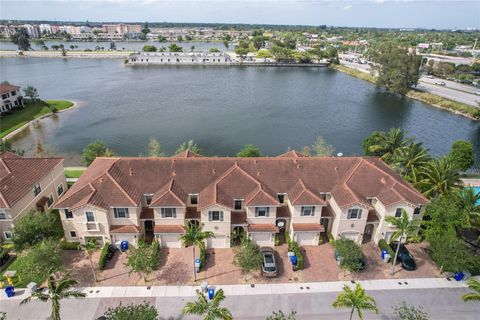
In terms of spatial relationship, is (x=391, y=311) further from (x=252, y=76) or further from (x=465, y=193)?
(x=252, y=76)

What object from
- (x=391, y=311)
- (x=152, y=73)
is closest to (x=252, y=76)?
(x=152, y=73)

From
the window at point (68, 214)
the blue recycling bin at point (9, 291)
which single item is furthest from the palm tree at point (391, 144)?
A: the blue recycling bin at point (9, 291)

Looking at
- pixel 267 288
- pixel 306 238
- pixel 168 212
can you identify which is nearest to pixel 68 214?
pixel 168 212

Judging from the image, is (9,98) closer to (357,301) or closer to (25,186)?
(25,186)

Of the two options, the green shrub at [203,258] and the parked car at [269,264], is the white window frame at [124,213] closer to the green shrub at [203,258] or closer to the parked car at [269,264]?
the green shrub at [203,258]

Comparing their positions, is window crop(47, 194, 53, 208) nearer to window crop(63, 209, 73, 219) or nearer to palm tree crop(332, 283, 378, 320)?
window crop(63, 209, 73, 219)
